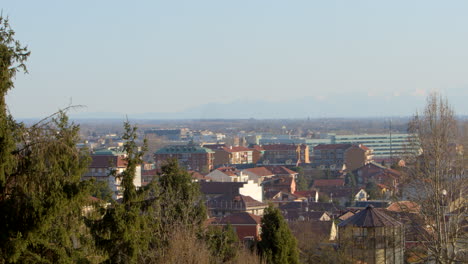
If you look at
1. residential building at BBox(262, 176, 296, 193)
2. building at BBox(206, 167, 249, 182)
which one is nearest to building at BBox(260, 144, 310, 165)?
residential building at BBox(262, 176, 296, 193)

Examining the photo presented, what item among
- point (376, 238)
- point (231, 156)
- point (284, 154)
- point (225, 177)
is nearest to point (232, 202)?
point (225, 177)

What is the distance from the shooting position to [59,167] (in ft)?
28.9

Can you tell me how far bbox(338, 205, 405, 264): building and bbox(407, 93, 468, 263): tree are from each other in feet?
4.71

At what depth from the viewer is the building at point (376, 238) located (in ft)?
67.3

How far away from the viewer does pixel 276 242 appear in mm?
18812

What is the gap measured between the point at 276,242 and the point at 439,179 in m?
3.95

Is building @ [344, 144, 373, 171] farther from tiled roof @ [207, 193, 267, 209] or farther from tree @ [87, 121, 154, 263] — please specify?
tree @ [87, 121, 154, 263]

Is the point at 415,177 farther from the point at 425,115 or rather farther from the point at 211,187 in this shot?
the point at 211,187

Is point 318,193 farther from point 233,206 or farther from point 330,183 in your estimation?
point 233,206

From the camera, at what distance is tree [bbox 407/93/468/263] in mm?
18047

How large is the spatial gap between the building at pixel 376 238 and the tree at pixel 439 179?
144 cm

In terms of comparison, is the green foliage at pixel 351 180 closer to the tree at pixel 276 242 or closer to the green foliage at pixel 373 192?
the green foliage at pixel 373 192

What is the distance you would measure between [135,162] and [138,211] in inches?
35.6

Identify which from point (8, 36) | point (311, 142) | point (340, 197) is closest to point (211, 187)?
point (340, 197)
